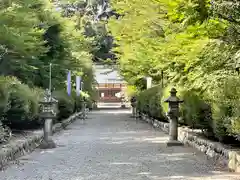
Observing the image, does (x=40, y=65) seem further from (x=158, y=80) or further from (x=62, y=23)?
(x=158, y=80)

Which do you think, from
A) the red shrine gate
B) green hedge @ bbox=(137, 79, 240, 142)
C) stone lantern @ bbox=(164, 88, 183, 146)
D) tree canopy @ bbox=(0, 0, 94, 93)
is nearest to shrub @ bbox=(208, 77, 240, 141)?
green hedge @ bbox=(137, 79, 240, 142)

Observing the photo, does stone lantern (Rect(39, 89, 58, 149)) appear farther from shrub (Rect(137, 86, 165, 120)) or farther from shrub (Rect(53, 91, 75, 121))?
shrub (Rect(53, 91, 75, 121))

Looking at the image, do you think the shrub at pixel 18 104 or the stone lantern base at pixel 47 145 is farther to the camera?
the shrub at pixel 18 104

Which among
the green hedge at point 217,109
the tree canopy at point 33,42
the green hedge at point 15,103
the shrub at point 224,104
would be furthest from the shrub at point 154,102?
the shrub at point 224,104

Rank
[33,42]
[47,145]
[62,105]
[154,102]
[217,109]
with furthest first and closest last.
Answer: [62,105] < [154,102] < [33,42] < [47,145] < [217,109]

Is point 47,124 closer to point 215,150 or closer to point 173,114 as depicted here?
point 173,114

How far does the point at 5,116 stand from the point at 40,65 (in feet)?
23.8

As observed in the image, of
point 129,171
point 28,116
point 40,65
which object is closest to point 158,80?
point 40,65

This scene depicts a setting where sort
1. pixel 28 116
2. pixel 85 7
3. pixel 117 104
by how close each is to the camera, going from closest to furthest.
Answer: pixel 28 116, pixel 85 7, pixel 117 104

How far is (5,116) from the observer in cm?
1287

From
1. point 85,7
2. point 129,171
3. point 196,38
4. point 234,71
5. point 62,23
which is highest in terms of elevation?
point 85,7

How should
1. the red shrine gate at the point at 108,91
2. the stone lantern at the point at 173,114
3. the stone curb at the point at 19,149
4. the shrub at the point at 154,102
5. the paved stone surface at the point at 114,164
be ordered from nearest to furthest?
the paved stone surface at the point at 114,164
the stone curb at the point at 19,149
the stone lantern at the point at 173,114
the shrub at the point at 154,102
the red shrine gate at the point at 108,91

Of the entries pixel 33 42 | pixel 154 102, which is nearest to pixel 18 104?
pixel 33 42

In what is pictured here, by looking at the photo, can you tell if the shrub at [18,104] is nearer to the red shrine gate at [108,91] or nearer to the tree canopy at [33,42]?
the tree canopy at [33,42]
